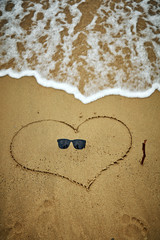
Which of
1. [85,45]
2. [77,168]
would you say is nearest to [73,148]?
[77,168]

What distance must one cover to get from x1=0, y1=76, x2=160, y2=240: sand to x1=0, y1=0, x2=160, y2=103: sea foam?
1.21ft

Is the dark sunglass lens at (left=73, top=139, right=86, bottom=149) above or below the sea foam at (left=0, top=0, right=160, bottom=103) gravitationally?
below

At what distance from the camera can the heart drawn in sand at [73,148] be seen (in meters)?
2.12

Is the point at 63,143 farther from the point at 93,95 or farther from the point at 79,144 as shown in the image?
the point at 93,95

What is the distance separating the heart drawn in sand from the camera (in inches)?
83.4

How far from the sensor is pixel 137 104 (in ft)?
9.05

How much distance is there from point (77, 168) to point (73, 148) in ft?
1.02

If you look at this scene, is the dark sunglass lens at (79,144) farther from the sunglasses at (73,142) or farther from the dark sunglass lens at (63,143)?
the dark sunglass lens at (63,143)

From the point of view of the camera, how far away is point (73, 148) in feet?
7.61

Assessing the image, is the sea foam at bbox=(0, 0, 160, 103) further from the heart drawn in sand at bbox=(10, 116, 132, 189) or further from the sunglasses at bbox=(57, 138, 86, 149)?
the sunglasses at bbox=(57, 138, 86, 149)

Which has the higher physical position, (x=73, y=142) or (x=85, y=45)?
(x=85, y=45)

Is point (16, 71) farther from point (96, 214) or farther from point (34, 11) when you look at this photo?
point (96, 214)

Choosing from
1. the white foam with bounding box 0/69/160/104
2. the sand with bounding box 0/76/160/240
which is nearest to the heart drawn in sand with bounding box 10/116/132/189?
the sand with bounding box 0/76/160/240

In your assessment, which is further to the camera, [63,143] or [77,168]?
[63,143]
